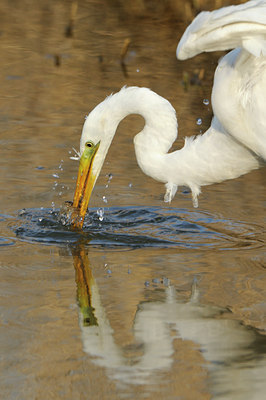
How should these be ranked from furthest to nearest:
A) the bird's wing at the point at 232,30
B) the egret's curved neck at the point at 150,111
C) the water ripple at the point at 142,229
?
the water ripple at the point at 142,229 → the egret's curved neck at the point at 150,111 → the bird's wing at the point at 232,30

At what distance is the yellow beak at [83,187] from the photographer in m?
7.24

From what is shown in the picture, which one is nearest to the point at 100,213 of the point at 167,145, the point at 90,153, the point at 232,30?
the point at 90,153

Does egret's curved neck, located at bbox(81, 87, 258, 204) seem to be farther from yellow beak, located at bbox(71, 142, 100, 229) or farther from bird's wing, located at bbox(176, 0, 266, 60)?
bird's wing, located at bbox(176, 0, 266, 60)

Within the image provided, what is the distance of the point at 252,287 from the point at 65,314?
4.12ft

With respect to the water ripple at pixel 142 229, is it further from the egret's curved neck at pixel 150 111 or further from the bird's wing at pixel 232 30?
the bird's wing at pixel 232 30

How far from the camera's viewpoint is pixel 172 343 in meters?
5.26

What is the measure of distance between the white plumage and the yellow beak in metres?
0.05

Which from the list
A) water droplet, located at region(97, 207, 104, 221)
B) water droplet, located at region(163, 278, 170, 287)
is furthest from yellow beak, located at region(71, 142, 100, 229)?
water droplet, located at region(163, 278, 170, 287)

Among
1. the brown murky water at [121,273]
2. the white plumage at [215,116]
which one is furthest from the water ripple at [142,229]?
the white plumage at [215,116]

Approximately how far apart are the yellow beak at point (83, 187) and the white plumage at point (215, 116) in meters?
0.05

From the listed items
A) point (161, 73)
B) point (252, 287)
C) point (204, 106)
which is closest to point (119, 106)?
point (252, 287)

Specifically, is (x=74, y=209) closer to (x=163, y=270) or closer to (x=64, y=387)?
(x=163, y=270)

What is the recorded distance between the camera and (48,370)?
4.86 m

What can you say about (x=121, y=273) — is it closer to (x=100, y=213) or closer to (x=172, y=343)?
(x=172, y=343)
